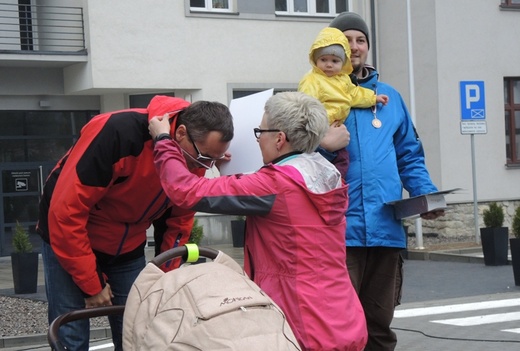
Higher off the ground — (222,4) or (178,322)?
(222,4)

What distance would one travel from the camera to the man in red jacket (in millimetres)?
4340

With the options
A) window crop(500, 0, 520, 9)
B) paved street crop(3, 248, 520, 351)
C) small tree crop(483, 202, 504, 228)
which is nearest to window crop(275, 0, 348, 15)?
window crop(500, 0, 520, 9)

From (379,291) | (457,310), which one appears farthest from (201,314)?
(457,310)

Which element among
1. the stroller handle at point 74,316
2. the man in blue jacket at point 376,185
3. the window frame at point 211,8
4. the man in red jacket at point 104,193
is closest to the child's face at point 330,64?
the man in blue jacket at point 376,185

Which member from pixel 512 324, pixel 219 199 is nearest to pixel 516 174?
pixel 512 324

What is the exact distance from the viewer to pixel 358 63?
213 inches

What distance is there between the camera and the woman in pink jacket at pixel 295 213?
13.2 feet

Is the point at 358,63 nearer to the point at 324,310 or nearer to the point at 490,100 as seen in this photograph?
the point at 324,310

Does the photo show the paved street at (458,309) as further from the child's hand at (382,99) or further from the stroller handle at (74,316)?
the stroller handle at (74,316)

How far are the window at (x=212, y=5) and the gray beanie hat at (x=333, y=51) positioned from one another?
60.9 ft

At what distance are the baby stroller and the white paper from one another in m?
0.92

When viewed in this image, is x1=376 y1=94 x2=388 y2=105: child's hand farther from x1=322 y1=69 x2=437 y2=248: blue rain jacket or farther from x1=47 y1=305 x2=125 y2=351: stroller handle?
x1=47 y1=305 x2=125 y2=351: stroller handle

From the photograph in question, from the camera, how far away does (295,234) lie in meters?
4.04

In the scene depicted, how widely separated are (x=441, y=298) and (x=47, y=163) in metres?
12.8
